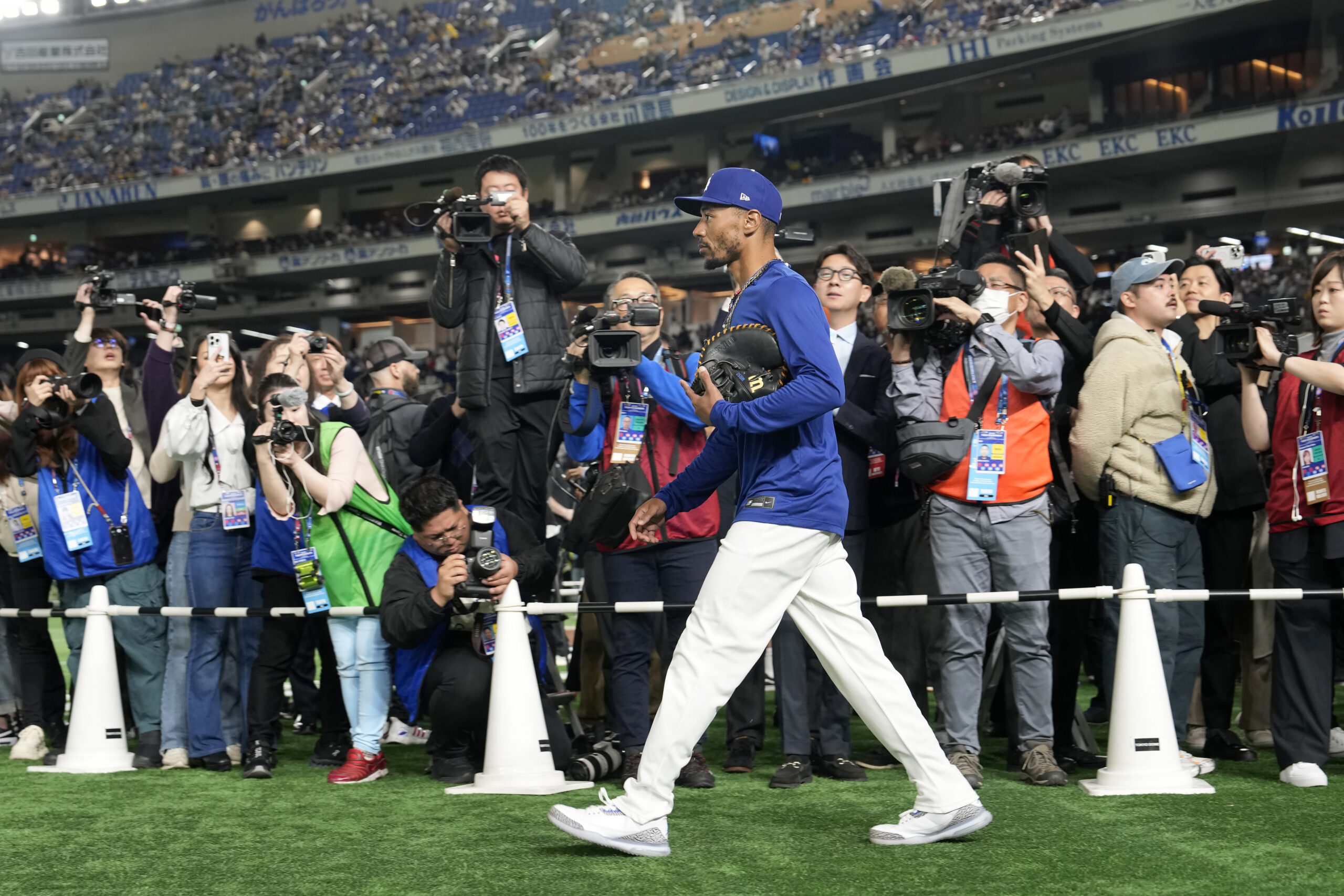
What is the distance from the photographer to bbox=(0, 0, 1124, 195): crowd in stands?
33.8 metres

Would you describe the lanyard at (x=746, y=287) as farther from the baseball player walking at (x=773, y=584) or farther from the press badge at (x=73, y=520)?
the press badge at (x=73, y=520)

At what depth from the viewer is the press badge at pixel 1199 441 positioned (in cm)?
483

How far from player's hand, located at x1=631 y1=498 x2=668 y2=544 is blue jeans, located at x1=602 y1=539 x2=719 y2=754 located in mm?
939

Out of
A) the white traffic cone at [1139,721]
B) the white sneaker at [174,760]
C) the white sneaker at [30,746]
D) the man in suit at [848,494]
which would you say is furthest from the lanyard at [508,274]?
the white sneaker at [30,746]

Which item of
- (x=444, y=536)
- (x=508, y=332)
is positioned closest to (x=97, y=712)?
(x=444, y=536)

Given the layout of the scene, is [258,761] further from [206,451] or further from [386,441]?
[386,441]

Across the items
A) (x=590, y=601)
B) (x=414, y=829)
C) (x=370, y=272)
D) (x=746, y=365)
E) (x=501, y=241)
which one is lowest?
(x=414, y=829)

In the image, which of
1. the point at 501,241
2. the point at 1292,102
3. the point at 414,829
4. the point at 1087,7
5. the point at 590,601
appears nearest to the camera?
the point at 414,829

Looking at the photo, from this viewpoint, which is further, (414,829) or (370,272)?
(370,272)

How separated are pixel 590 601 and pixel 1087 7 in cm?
2452

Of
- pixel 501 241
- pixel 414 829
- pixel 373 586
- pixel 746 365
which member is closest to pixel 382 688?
pixel 373 586

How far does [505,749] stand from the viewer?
15.3ft

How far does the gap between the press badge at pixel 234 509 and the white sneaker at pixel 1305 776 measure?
4.08 metres

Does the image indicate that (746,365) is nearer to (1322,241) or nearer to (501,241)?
(501,241)
